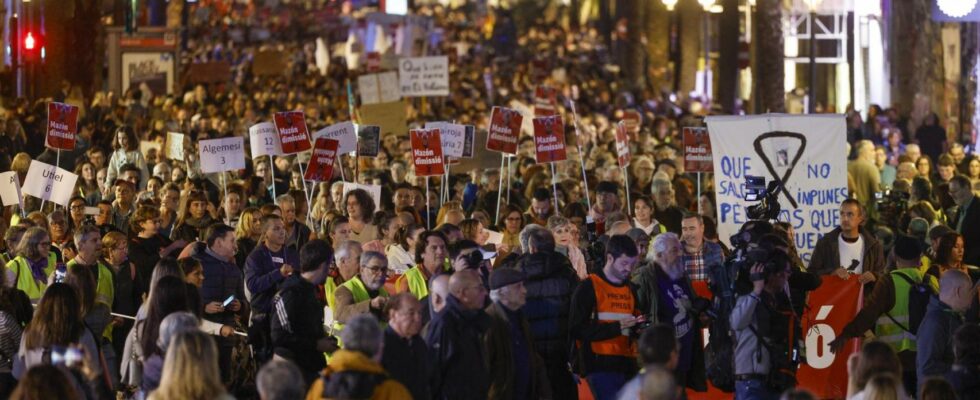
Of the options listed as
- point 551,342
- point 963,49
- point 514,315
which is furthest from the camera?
point 963,49

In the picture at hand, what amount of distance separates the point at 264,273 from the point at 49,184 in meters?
5.49

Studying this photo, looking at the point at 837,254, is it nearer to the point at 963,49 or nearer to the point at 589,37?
the point at 963,49

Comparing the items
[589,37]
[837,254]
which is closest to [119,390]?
[837,254]

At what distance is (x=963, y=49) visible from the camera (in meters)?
36.9

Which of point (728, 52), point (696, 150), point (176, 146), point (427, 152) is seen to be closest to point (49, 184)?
point (427, 152)

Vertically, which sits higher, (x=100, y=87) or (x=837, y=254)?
(x=100, y=87)

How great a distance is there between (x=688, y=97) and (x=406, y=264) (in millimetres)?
35812

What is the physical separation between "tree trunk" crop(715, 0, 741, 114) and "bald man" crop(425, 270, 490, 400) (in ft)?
98.7

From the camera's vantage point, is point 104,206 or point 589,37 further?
point 589,37

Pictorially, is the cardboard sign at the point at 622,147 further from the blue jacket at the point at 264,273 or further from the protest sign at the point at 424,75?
the protest sign at the point at 424,75

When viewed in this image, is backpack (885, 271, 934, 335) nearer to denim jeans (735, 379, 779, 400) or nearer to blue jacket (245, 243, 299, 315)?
denim jeans (735, 379, 779, 400)

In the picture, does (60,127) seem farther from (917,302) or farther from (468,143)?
(917,302)

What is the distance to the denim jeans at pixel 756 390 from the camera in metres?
11.9

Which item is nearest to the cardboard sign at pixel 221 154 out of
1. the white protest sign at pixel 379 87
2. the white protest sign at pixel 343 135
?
the white protest sign at pixel 343 135
